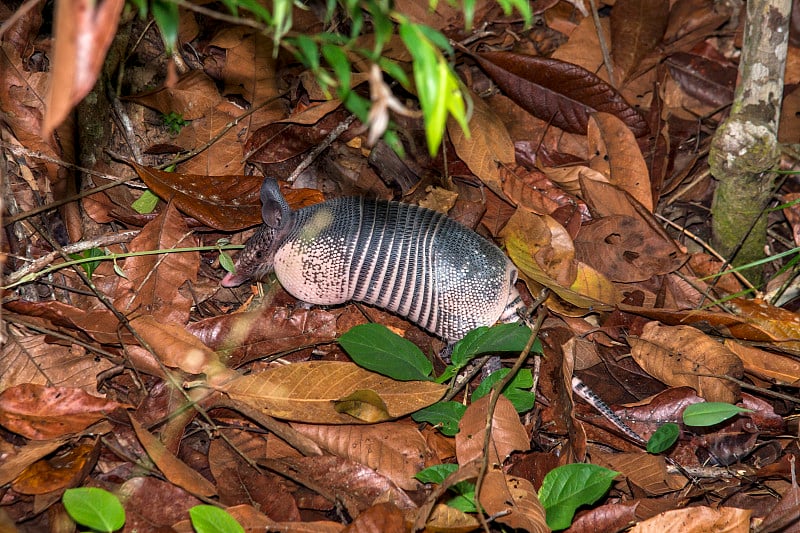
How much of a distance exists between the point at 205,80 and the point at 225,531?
Result: 120 inches

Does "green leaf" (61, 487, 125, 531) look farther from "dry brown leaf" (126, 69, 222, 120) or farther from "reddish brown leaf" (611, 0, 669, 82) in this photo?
"reddish brown leaf" (611, 0, 669, 82)

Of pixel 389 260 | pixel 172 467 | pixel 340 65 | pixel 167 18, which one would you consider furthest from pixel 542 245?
pixel 167 18

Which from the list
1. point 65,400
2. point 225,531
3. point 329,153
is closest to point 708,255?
point 329,153

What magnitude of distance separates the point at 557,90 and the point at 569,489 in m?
2.99

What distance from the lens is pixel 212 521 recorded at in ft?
9.31

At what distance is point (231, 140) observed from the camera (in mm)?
4812

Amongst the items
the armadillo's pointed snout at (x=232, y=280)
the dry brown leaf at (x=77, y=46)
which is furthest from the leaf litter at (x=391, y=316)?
the dry brown leaf at (x=77, y=46)

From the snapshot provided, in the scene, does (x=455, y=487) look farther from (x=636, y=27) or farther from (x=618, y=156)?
(x=636, y=27)

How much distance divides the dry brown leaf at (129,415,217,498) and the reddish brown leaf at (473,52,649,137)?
3.41 m

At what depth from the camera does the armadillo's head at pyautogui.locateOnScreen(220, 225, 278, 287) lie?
436 cm

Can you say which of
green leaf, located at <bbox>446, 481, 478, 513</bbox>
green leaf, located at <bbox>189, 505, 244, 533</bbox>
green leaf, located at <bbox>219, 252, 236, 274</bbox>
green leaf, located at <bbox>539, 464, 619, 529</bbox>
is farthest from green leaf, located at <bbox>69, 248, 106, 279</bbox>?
green leaf, located at <bbox>539, 464, 619, 529</bbox>

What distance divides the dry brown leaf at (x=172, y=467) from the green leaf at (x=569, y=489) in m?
1.49

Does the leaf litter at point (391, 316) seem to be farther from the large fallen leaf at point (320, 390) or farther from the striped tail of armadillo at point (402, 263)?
the striped tail of armadillo at point (402, 263)

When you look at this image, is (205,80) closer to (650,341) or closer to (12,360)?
(12,360)
